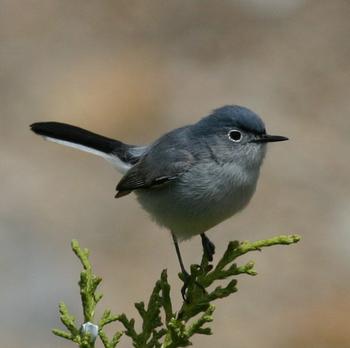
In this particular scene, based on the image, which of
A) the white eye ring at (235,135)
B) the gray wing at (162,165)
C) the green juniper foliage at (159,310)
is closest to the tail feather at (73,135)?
the gray wing at (162,165)

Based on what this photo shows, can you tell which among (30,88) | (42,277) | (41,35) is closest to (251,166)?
(42,277)

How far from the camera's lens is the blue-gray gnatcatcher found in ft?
11.4

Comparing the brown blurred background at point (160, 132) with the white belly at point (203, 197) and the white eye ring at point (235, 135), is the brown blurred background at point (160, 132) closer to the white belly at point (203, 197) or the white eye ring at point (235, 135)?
the white belly at point (203, 197)

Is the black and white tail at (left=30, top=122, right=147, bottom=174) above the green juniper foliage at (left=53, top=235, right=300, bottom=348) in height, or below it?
above

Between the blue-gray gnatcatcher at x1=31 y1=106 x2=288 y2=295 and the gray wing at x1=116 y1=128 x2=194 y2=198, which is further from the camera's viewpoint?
the gray wing at x1=116 y1=128 x2=194 y2=198

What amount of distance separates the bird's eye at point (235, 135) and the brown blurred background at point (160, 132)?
289 centimetres

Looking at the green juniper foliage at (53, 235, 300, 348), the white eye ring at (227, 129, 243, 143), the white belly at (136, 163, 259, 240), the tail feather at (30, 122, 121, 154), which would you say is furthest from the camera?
the tail feather at (30, 122, 121, 154)

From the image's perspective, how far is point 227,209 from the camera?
3.43m

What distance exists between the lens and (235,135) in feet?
11.9

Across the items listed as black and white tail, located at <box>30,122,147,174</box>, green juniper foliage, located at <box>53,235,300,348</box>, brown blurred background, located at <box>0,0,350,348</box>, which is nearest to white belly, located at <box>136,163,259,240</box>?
green juniper foliage, located at <box>53,235,300,348</box>

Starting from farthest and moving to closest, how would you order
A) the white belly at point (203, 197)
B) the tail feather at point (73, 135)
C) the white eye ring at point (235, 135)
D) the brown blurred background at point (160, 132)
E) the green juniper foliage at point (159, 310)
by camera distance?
the brown blurred background at point (160, 132) → the tail feather at point (73, 135) → the white eye ring at point (235, 135) → the white belly at point (203, 197) → the green juniper foliage at point (159, 310)

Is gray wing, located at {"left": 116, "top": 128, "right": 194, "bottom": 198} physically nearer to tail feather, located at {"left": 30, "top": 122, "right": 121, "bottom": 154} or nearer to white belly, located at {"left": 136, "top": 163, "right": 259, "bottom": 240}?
white belly, located at {"left": 136, "top": 163, "right": 259, "bottom": 240}

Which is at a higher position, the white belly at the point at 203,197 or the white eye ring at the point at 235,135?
the white eye ring at the point at 235,135

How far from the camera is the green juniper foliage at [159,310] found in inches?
108
